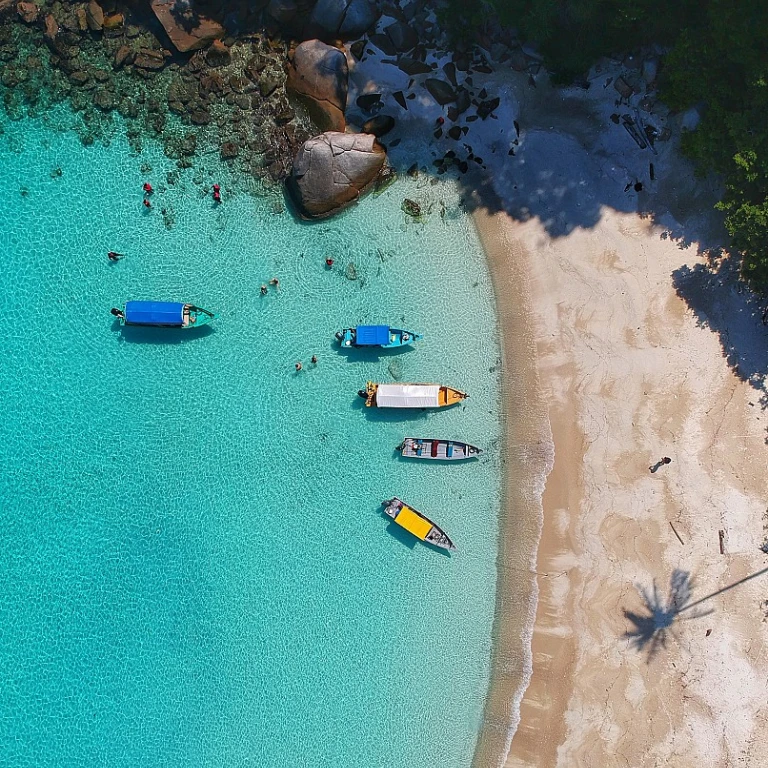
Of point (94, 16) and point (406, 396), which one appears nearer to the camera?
point (406, 396)

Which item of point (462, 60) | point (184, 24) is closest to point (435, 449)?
point (462, 60)

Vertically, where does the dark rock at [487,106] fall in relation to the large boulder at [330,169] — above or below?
above

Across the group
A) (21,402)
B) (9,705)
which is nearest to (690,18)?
(21,402)

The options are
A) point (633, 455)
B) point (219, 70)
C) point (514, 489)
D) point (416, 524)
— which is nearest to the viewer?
point (416, 524)

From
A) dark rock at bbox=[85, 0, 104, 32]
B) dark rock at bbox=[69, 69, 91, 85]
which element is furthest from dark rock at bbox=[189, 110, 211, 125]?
dark rock at bbox=[85, 0, 104, 32]

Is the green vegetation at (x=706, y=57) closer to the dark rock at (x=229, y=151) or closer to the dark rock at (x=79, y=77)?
the dark rock at (x=229, y=151)

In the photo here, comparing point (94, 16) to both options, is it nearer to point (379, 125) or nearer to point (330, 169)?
point (330, 169)

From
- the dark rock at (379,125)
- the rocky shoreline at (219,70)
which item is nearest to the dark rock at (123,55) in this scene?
the rocky shoreline at (219,70)
